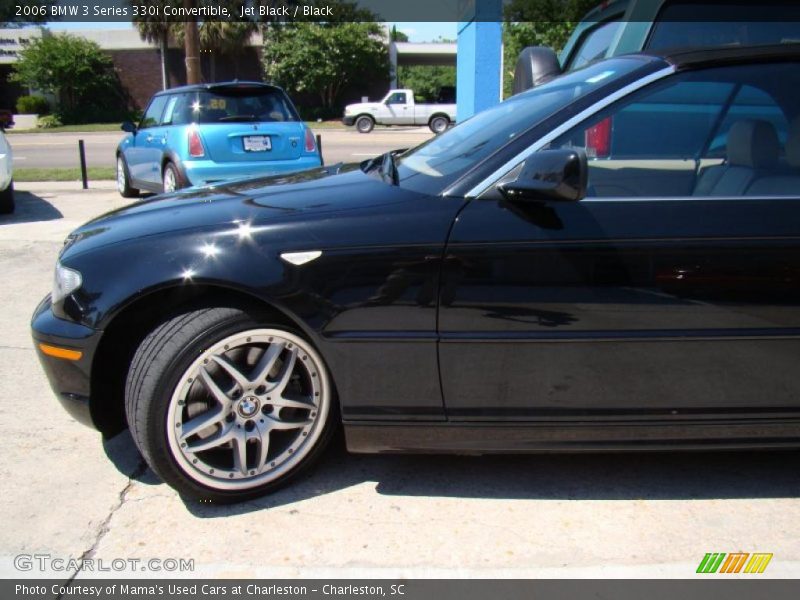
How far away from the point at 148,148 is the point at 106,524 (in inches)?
300

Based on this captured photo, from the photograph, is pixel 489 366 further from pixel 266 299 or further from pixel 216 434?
pixel 216 434

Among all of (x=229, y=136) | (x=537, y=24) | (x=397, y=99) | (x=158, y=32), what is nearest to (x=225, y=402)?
(x=229, y=136)

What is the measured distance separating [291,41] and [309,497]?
130 feet

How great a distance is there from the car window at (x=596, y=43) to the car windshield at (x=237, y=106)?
3.52 meters

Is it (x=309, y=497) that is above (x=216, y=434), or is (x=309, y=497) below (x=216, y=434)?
below

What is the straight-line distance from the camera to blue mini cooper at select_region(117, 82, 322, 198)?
8336mm

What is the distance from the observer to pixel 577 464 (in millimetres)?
3164

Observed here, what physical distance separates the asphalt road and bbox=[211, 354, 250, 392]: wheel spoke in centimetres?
1204

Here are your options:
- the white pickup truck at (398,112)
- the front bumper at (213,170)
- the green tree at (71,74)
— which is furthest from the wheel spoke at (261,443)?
the green tree at (71,74)

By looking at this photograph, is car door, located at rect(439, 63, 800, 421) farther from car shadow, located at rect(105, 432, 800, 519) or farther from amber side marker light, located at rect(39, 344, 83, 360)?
amber side marker light, located at rect(39, 344, 83, 360)

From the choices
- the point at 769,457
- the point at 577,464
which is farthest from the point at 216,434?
Answer: the point at 769,457

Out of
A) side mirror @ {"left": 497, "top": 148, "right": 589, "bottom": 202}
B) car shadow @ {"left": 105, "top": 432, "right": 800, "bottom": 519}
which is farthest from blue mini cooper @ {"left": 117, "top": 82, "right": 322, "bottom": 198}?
side mirror @ {"left": 497, "top": 148, "right": 589, "bottom": 202}

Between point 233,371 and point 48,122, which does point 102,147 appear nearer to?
point 48,122

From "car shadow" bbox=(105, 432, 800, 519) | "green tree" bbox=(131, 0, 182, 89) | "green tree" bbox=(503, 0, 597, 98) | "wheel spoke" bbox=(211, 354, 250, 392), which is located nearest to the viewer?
"wheel spoke" bbox=(211, 354, 250, 392)
